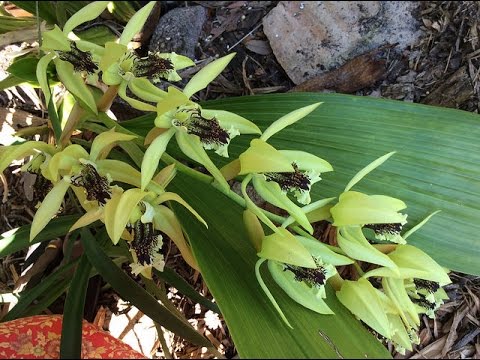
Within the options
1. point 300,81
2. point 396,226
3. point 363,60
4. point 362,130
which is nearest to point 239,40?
point 300,81

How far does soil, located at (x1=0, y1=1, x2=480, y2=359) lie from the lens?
132 cm

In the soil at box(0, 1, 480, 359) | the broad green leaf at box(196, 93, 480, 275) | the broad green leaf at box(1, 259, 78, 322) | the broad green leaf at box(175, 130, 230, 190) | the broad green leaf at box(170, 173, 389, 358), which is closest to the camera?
the broad green leaf at box(170, 173, 389, 358)

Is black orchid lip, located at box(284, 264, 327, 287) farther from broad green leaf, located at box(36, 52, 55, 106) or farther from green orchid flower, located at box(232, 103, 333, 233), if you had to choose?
broad green leaf, located at box(36, 52, 55, 106)

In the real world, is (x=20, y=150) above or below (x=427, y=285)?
above

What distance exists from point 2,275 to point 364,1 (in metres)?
1.12

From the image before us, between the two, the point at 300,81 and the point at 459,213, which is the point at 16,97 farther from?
the point at 459,213

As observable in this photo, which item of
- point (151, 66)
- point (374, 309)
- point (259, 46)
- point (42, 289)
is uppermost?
point (151, 66)

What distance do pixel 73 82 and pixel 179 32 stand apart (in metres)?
0.57

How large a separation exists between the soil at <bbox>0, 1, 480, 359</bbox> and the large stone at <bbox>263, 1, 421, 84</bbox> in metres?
0.03

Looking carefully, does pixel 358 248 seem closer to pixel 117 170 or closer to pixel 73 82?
pixel 117 170

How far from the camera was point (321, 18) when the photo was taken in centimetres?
152

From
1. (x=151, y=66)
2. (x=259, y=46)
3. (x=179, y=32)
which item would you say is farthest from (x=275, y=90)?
(x=151, y=66)

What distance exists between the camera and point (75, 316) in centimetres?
94

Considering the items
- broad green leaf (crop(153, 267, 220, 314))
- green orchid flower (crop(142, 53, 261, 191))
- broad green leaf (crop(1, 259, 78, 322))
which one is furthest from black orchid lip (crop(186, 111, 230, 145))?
broad green leaf (crop(1, 259, 78, 322))
